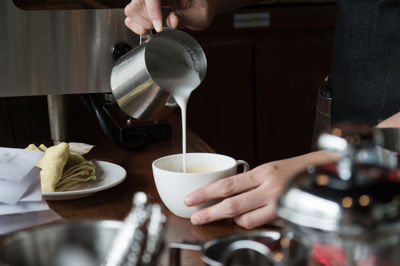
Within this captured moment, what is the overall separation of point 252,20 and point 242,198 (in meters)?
1.92

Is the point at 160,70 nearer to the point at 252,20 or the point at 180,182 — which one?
the point at 180,182

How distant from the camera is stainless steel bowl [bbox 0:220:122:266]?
57cm

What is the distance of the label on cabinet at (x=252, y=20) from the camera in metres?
2.81

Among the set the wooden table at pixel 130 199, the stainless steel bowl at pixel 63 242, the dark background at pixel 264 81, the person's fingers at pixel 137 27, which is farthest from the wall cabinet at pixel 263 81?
the stainless steel bowl at pixel 63 242

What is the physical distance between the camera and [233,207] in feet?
3.23

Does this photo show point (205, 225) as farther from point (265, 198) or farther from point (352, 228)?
point (352, 228)

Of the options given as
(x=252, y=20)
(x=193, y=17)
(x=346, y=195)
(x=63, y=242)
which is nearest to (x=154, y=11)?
(x=193, y=17)

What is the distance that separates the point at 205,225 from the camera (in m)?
1.00

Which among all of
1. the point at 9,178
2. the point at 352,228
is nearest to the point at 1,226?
the point at 9,178

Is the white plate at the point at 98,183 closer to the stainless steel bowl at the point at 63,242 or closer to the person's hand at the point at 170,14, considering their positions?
the person's hand at the point at 170,14

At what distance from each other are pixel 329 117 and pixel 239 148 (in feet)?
4.15

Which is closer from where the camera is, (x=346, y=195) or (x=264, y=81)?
(x=346, y=195)

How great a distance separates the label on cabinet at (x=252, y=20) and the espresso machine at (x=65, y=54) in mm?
1318

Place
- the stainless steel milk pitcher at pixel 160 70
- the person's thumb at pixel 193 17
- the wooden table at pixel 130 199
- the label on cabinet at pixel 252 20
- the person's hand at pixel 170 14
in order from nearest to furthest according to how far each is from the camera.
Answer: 1. the wooden table at pixel 130 199
2. the stainless steel milk pitcher at pixel 160 70
3. the person's hand at pixel 170 14
4. the person's thumb at pixel 193 17
5. the label on cabinet at pixel 252 20
